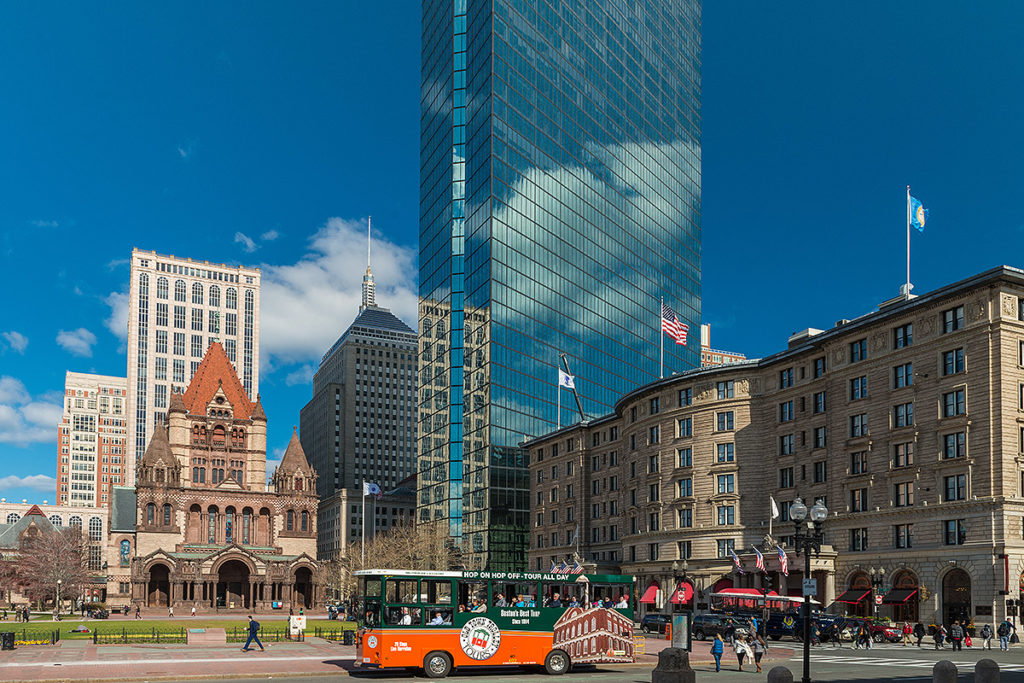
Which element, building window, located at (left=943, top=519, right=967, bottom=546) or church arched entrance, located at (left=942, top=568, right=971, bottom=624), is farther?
building window, located at (left=943, top=519, right=967, bottom=546)

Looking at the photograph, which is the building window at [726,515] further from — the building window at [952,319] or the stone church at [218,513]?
the stone church at [218,513]

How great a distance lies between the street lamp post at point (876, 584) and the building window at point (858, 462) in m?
6.62

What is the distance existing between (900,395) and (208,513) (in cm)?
9837

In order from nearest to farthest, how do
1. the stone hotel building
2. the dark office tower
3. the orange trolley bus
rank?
1. the orange trolley bus
2. the stone hotel building
3. the dark office tower

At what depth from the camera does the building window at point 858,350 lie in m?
68.1

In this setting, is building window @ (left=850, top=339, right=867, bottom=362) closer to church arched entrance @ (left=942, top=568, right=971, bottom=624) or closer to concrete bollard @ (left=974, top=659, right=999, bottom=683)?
church arched entrance @ (left=942, top=568, right=971, bottom=624)

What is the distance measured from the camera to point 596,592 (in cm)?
3856

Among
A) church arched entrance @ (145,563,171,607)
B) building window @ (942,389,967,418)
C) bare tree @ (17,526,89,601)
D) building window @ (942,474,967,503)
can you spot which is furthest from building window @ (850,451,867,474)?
church arched entrance @ (145,563,171,607)

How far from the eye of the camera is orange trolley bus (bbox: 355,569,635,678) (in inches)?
1362

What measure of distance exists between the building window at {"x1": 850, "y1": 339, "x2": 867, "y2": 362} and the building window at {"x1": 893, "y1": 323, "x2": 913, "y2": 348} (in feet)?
9.81

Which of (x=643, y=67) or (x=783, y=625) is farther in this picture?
(x=643, y=67)

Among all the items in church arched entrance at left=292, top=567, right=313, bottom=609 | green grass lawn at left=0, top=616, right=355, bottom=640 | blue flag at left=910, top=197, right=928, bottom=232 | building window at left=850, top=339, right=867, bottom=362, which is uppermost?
blue flag at left=910, top=197, right=928, bottom=232

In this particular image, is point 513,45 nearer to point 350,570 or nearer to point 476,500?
point 476,500

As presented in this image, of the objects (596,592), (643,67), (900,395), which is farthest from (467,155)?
(596,592)
